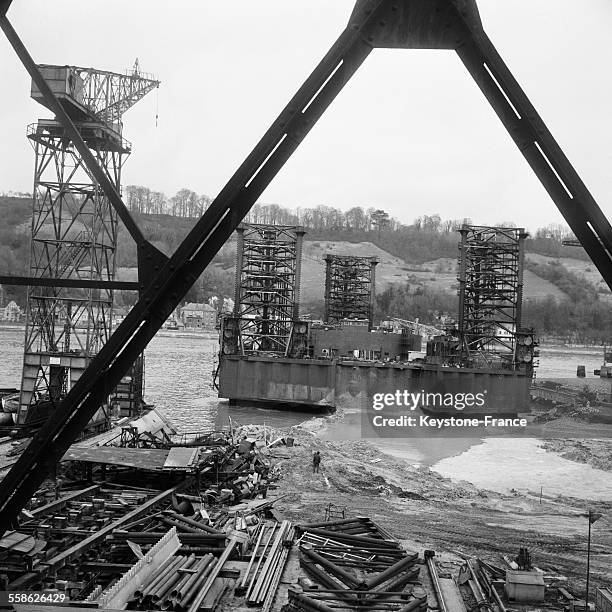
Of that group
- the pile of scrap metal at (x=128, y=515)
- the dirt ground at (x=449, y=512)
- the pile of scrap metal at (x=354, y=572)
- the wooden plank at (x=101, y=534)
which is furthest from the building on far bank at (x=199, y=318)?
the pile of scrap metal at (x=354, y=572)

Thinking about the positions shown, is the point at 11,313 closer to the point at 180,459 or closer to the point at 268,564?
the point at 180,459

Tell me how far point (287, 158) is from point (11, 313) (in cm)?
15498

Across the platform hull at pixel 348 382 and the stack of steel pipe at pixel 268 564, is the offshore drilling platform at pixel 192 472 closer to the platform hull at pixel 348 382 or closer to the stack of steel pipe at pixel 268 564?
the stack of steel pipe at pixel 268 564

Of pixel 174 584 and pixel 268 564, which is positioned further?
pixel 268 564

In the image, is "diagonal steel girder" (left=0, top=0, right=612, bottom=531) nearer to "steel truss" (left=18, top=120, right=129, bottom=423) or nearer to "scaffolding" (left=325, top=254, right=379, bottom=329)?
"steel truss" (left=18, top=120, right=129, bottom=423)

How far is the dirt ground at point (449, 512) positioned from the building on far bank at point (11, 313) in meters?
136

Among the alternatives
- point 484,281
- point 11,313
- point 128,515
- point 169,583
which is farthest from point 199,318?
point 169,583

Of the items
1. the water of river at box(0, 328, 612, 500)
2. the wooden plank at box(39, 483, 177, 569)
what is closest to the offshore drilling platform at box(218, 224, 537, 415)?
the water of river at box(0, 328, 612, 500)

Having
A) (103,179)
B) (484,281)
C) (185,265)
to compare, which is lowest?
(185,265)

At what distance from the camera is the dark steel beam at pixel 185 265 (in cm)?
404

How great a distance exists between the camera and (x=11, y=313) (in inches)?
5699

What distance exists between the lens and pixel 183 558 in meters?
9.30

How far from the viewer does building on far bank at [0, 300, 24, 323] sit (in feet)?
470

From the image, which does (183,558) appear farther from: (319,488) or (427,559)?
(319,488)
